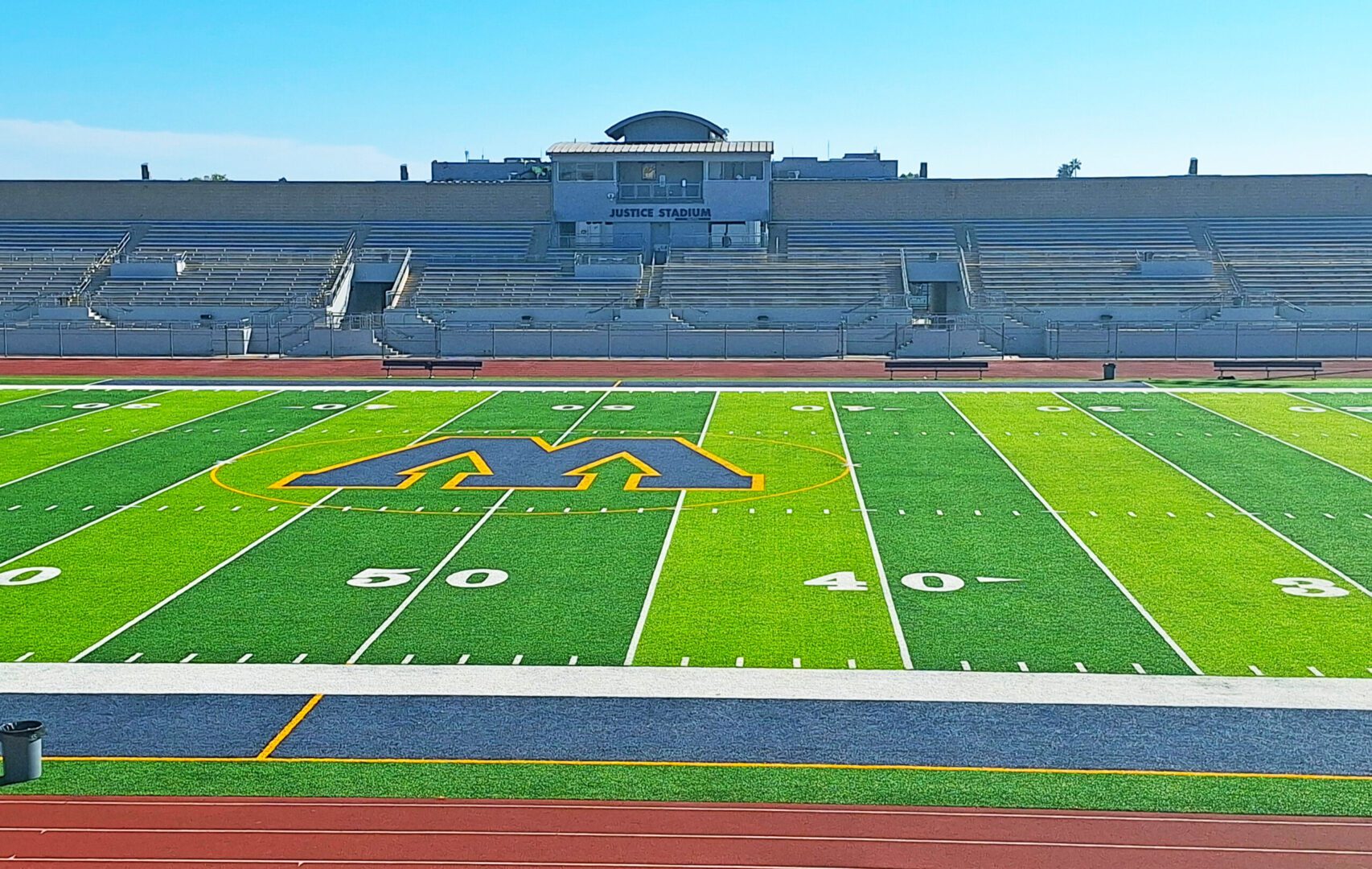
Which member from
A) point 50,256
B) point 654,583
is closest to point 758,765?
point 654,583

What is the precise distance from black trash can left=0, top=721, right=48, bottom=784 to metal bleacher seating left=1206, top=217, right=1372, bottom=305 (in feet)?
163

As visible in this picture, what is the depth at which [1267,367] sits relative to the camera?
121 ft

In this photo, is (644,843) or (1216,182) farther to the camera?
(1216,182)

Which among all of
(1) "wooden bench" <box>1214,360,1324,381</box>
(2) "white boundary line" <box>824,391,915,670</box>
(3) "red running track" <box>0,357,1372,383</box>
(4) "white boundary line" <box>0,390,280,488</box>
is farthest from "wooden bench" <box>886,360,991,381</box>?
(4) "white boundary line" <box>0,390,280,488</box>

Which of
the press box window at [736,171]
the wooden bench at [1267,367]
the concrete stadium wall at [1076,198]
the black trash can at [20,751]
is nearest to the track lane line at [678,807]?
the black trash can at [20,751]

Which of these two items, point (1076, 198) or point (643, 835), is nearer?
point (643, 835)

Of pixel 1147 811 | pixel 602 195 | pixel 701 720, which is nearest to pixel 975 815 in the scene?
pixel 1147 811

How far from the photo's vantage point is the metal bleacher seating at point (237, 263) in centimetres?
5369

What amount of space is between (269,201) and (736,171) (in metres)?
20.2

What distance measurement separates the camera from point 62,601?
539 inches

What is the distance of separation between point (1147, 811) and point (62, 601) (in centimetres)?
997

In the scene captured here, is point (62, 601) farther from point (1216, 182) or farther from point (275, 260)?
point (1216, 182)

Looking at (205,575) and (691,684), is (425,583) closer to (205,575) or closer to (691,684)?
(205,575)

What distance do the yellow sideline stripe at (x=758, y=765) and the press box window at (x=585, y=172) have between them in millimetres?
51621
